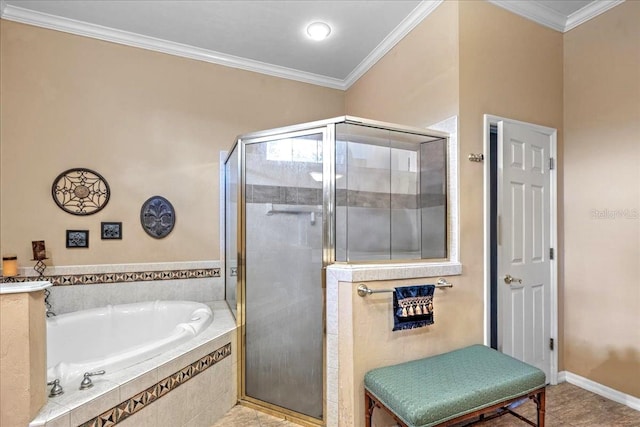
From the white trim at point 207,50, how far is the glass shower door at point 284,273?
1303 millimetres

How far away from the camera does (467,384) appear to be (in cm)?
158

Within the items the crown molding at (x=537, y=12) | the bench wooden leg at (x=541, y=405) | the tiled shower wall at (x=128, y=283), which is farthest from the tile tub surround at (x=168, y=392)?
the crown molding at (x=537, y=12)

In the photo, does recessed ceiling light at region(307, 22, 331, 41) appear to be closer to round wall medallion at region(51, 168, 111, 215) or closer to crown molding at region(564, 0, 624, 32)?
crown molding at region(564, 0, 624, 32)

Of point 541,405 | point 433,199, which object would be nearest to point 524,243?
point 433,199

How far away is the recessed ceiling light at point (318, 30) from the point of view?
2.55 meters

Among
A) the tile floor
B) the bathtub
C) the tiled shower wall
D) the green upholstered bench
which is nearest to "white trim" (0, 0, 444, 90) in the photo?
the tiled shower wall

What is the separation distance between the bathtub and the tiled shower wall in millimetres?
188

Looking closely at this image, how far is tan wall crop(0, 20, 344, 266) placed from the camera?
95.9 inches

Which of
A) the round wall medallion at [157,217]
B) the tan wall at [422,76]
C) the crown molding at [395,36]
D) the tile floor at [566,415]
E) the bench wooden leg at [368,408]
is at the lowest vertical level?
the tile floor at [566,415]

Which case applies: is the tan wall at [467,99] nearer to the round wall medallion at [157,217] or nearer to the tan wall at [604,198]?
the tan wall at [604,198]

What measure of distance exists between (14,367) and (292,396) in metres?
1.52

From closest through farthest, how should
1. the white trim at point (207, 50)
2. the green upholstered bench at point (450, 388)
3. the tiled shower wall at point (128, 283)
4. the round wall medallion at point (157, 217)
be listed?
the green upholstered bench at point (450, 388) < the white trim at point (207, 50) < the tiled shower wall at point (128, 283) < the round wall medallion at point (157, 217)

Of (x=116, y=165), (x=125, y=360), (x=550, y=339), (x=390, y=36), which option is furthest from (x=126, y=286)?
(x=550, y=339)

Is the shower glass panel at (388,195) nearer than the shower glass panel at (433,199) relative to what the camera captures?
Yes
